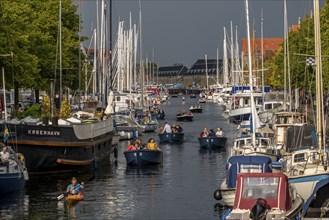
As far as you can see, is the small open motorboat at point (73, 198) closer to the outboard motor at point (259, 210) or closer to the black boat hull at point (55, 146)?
the black boat hull at point (55, 146)

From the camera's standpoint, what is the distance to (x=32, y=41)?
72625mm

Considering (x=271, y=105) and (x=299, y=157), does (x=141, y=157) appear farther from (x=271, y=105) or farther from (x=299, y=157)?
(x=271, y=105)

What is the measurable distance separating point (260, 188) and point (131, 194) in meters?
14.3

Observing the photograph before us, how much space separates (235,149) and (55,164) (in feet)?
35.1

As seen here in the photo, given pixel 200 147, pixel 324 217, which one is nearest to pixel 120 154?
pixel 200 147

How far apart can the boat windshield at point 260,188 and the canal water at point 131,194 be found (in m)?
5.70

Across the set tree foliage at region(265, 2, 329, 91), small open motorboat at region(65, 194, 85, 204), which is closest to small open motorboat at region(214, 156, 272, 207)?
small open motorboat at region(65, 194, 85, 204)

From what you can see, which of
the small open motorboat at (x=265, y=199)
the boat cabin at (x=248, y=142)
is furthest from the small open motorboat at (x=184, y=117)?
the small open motorboat at (x=265, y=199)

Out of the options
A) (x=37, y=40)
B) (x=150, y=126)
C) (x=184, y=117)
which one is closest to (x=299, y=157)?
(x=37, y=40)

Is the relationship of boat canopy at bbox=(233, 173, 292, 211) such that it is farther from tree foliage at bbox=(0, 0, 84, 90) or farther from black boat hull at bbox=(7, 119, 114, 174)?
tree foliage at bbox=(0, 0, 84, 90)

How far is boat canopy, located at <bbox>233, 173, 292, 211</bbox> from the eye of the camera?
3378 cm

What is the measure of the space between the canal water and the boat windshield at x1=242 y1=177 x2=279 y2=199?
224 inches

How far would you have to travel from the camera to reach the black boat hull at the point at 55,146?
51.1 metres

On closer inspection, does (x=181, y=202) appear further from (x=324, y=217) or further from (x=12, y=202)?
(x=324, y=217)
